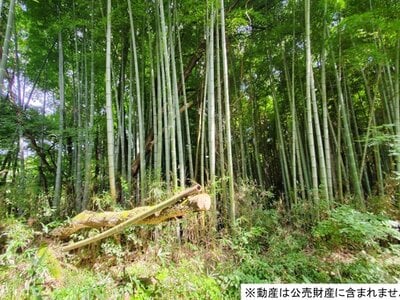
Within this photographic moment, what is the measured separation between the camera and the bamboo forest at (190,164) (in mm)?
2566

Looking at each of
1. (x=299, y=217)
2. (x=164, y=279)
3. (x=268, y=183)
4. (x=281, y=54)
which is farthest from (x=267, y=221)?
(x=268, y=183)

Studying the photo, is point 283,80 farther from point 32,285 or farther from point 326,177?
point 32,285

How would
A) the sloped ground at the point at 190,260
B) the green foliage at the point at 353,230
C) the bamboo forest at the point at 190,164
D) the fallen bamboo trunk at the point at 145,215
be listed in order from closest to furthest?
the sloped ground at the point at 190,260 → the fallen bamboo trunk at the point at 145,215 → the bamboo forest at the point at 190,164 → the green foliage at the point at 353,230

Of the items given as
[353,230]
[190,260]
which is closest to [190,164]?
[190,260]

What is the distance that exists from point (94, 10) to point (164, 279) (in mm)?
4419

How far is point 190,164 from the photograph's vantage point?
4.80 metres

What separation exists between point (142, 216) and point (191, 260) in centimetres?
71

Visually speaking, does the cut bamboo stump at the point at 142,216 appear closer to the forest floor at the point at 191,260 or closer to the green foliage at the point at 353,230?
the forest floor at the point at 191,260

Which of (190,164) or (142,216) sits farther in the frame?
(190,164)

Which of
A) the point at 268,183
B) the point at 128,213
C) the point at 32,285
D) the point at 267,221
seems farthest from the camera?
the point at 268,183

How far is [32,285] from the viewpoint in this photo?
7.11 feet

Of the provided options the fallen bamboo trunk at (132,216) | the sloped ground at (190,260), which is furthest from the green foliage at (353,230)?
the fallen bamboo trunk at (132,216)

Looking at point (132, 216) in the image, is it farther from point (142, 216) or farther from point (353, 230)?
point (353, 230)

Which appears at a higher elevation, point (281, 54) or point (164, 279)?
point (281, 54)
